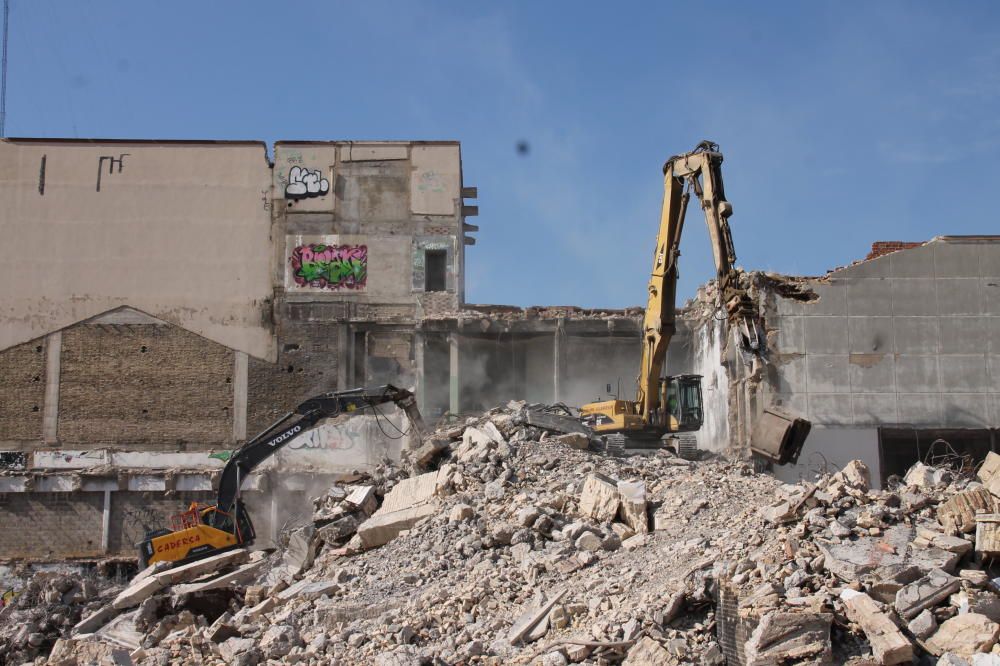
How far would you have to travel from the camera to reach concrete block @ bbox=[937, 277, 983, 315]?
24719 mm

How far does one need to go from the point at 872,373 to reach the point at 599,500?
12965mm

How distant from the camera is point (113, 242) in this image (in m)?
30.3

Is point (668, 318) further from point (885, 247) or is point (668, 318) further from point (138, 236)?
point (138, 236)

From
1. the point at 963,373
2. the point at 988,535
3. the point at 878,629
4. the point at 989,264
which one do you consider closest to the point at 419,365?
the point at 963,373

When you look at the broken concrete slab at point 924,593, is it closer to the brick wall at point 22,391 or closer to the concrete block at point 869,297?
the concrete block at point 869,297

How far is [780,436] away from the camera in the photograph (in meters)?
13.6

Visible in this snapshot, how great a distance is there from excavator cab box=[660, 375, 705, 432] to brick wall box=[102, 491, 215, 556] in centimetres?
1314

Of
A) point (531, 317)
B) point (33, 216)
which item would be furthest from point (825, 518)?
point (33, 216)

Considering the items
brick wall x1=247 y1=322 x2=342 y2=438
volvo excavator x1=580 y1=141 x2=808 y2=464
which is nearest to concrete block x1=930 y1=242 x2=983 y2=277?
volvo excavator x1=580 y1=141 x2=808 y2=464

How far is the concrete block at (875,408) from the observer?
24.3m

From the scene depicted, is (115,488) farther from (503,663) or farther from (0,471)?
(503,663)

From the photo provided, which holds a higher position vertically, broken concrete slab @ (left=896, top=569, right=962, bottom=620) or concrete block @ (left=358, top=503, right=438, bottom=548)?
broken concrete slab @ (left=896, top=569, right=962, bottom=620)

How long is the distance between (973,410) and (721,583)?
17.2 meters

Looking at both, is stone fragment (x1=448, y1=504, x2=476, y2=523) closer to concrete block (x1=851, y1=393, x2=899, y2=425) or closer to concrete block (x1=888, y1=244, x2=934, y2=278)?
concrete block (x1=851, y1=393, x2=899, y2=425)
